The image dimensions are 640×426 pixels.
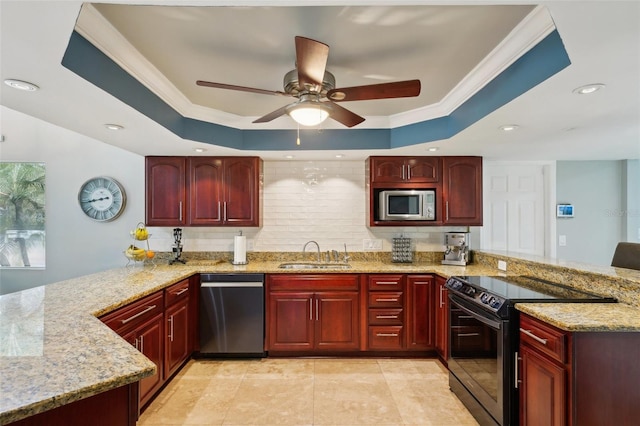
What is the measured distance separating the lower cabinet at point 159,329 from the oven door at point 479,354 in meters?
2.13

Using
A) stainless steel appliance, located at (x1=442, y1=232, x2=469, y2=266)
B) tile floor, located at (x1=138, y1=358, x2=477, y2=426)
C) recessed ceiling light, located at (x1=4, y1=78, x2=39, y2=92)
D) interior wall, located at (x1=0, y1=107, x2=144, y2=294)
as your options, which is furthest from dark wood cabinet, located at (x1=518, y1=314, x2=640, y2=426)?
interior wall, located at (x1=0, y1=107, x2=144, y2=294)

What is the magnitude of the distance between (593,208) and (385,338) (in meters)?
3.16

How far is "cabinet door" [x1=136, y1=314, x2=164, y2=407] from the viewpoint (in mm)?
Result: 2226

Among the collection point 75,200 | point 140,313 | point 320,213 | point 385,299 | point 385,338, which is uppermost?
point 75,200

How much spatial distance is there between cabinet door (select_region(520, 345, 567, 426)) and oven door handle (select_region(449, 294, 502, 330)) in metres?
0.16

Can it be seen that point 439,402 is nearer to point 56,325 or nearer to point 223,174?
point 56,325

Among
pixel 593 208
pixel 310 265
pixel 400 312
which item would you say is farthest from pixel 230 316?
pixel 593 208

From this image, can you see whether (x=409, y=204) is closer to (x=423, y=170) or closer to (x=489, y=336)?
(x=423, y=170)

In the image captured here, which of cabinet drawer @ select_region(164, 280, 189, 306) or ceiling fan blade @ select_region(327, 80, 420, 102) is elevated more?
ceiling fan blade @ select_region(327, 80, 420, 102)

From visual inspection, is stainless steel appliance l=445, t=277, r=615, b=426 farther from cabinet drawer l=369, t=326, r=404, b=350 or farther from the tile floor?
cabinet drawer l=369, t=326, r=404, b=350

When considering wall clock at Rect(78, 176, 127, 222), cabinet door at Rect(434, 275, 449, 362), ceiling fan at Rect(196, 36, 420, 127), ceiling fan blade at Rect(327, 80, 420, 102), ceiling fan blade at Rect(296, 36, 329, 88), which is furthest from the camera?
wall clock at Rect(78, 176, 127, 222)

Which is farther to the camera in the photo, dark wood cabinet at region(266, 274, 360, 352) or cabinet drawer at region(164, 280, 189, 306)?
dark wood cabinet at region(266, 274, 360, 352)

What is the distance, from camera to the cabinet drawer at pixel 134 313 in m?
1.92

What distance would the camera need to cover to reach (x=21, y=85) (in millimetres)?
1696
